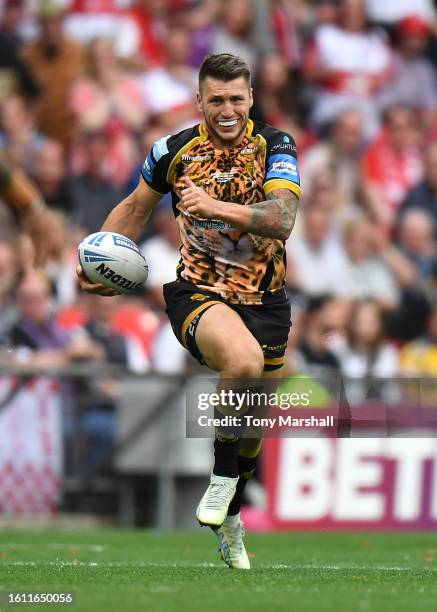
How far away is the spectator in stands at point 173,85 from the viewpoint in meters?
17.8

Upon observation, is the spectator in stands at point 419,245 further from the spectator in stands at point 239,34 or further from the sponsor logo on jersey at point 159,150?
the sponsor logo on jersey at point 159,150

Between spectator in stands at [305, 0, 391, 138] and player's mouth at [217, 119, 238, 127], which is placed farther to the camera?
spectator in stands at [305, 0, 391, 138]

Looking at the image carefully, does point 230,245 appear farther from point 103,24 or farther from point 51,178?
point 103,24

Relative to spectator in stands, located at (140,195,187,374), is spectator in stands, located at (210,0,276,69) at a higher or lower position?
higher

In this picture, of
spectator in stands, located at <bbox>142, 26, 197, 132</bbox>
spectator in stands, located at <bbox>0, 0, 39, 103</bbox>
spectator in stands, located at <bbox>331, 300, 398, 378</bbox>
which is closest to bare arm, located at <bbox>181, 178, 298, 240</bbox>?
spectator in stands, located at <bbox>331, 300, 398, 378</bbox>

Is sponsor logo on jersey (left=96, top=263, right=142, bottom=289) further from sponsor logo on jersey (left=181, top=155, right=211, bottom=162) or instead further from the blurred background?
the blurred background

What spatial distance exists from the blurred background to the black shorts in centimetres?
514

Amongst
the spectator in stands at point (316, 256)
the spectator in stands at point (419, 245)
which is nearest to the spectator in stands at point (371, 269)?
the spectator in stands at point (316, 256)

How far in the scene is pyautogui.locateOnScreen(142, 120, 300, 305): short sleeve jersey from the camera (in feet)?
28.2

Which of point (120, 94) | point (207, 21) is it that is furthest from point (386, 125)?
point (120, 94)

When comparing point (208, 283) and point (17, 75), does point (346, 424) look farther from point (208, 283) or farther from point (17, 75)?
point (17, 75)

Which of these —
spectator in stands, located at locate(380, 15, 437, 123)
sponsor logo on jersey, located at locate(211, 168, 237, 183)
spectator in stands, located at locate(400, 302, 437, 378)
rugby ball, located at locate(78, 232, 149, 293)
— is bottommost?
spectator in stands, located at locate(400, 302, 437, 378)

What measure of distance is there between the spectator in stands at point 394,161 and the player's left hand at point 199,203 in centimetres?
1125

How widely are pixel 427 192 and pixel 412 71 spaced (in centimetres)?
221
